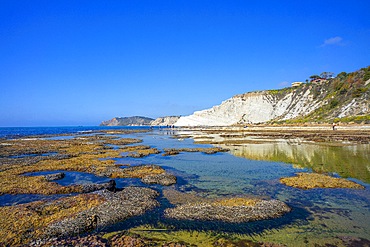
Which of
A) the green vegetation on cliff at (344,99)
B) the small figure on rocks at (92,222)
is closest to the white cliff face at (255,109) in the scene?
the green vegetation on cliff at (344,99)

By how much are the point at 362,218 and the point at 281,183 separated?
22.6ft

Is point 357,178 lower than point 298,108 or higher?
lower

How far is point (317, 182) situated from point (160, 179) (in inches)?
490

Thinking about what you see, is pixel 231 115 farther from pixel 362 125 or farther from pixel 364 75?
pixel 362 125

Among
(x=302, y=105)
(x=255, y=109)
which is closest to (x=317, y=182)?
(x=302, y=105)

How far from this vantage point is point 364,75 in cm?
9056

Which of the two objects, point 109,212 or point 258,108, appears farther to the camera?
point 258,108

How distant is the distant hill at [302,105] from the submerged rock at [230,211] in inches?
2643

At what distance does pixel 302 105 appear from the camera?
113 metres

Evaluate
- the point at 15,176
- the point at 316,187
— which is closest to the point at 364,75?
the point at 316,187

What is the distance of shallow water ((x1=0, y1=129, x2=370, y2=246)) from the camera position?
35.3 feet

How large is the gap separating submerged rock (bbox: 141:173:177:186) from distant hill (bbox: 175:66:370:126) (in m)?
66.7

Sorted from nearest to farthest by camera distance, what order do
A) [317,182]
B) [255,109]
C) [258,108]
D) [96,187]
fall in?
[96,187], [317,182], [258,108], [255,109]

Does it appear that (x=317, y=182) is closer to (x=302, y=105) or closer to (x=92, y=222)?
(x=92, y=222)
